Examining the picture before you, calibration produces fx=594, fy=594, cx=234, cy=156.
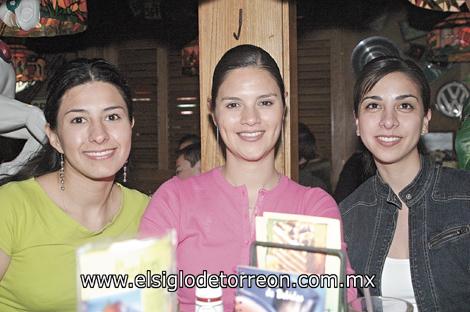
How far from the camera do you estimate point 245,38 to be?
6.45 ft

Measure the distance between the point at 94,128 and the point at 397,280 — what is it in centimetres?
96

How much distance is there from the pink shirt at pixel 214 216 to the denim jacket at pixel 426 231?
1.03 feet

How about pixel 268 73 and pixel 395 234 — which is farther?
pixel 395 234

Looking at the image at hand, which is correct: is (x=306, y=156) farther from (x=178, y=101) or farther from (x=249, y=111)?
(x=249, y=111)

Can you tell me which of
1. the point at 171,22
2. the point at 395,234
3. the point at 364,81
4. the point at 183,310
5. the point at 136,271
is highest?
the point at 171,22

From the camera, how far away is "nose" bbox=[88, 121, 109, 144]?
5.17 ft

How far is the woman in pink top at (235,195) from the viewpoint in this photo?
152cm

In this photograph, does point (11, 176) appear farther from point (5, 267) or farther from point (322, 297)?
point (322, 297)

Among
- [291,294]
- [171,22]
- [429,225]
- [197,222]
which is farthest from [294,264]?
[171,22]

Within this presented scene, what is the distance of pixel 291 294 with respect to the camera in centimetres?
102

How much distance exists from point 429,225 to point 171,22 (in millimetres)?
4469

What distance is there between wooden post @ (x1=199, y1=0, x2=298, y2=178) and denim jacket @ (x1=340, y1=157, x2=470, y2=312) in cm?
32

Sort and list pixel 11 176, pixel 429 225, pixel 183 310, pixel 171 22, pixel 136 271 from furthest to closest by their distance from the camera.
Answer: pixel 171 22
pixel 11 176
pixel 429 225
pixel 183 310
pixel 136 271

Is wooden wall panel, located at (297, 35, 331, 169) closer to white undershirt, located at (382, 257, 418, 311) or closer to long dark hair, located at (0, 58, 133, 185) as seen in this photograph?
white undershirt, located at (382, 257, 418, 311)
